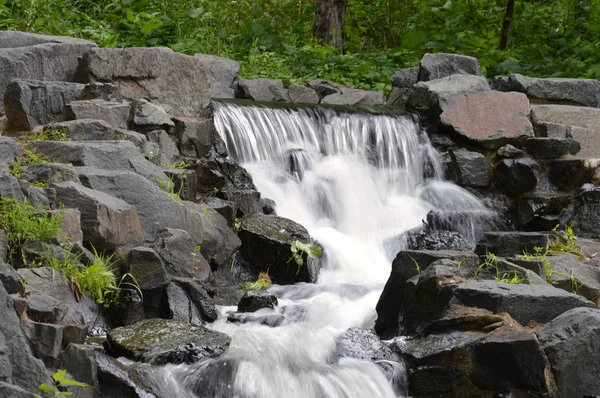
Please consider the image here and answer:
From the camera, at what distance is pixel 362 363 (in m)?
5.84

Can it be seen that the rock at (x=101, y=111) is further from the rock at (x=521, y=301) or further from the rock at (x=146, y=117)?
the rock at (x=521, y=301)

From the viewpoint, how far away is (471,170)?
432 inches

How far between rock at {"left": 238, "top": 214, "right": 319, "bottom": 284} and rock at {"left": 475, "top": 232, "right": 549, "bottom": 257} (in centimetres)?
155

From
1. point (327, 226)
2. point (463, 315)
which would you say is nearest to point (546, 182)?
point (327, 226)

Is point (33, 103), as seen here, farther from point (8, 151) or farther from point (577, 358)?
point (577, 358)

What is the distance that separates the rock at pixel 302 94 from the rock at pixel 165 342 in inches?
278

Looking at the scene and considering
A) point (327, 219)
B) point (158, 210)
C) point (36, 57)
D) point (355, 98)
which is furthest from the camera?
point (355, 98)

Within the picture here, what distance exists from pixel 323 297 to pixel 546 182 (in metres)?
4.69

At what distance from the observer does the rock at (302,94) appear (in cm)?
1256

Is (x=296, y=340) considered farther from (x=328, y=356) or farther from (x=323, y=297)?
(x=323, y=297)

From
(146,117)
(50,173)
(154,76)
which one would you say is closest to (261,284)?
(50,173)

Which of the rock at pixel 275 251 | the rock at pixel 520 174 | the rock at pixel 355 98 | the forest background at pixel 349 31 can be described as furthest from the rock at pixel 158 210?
the forest background at pixel 349 31

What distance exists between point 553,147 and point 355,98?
294 cm

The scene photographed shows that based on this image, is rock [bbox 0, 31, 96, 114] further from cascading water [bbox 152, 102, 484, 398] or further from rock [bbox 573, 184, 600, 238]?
rock [bbox 573, 184, 600, 238]
